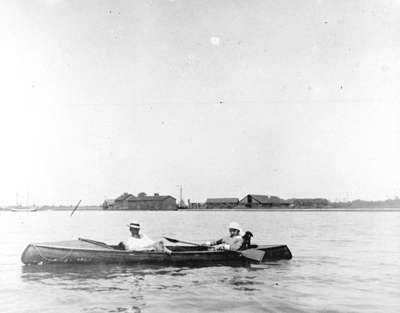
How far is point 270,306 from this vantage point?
34.1ft

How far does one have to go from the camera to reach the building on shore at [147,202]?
118 meters

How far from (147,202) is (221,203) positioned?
19.2m

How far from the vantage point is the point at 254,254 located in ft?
54.4

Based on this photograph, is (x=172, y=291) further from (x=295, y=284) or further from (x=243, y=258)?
(x=243, y=258)

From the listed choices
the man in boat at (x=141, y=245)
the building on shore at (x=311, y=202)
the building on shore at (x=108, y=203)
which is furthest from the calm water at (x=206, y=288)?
the building on shore at (x=108, y=203)

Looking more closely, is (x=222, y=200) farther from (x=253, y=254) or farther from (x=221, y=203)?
(x=253, y=254)

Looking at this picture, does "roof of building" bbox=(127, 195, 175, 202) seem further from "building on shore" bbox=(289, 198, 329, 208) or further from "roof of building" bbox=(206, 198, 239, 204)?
"building on shore" bbox=(289, 198, 329, 208)

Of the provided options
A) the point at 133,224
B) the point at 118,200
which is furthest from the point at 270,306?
the point at 118,200

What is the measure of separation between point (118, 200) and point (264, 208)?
128 feet

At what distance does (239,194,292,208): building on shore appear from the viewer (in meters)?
115

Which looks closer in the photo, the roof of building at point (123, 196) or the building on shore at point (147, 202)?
the building on shore at point (147, 202)

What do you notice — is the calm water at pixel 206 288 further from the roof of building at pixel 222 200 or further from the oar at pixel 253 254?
the roof of building at pixel 222 200

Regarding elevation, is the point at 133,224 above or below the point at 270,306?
above

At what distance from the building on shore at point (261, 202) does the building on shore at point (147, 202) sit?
1843 centimetres
